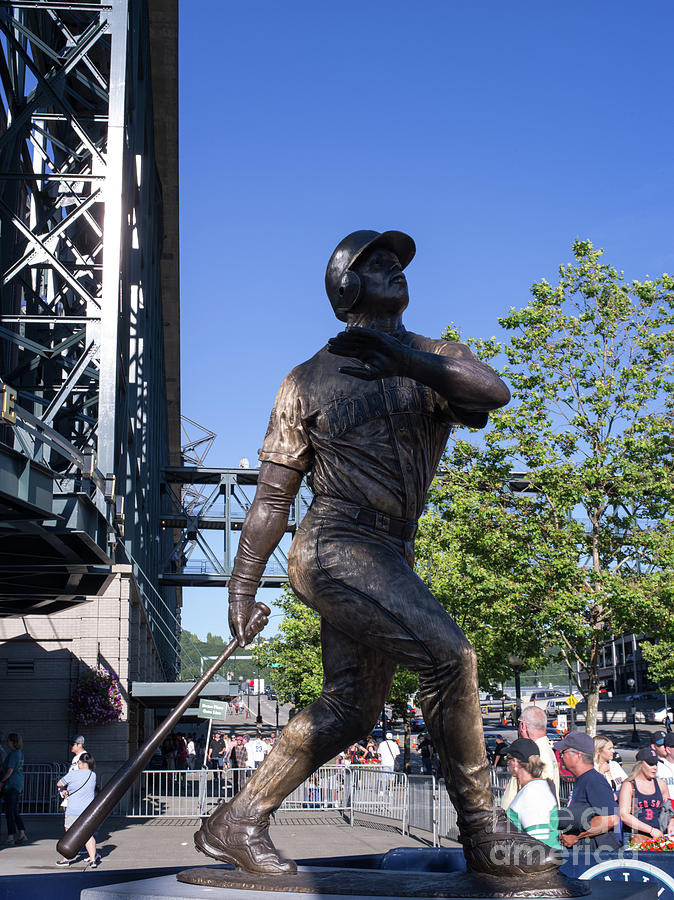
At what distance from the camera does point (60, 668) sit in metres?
20.4

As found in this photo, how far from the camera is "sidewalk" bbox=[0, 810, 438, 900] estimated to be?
39.9 ft

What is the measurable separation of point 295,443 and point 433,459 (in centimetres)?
62

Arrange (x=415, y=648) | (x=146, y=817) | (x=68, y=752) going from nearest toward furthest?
(x=415, y=648)
(x=146, y=817)
(x=68, y=752)

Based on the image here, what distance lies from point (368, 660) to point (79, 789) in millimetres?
9171

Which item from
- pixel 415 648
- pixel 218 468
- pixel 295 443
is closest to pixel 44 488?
pixel 295 443

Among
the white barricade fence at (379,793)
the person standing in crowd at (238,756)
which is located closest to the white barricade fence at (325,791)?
the white barricade fence at (379,793)

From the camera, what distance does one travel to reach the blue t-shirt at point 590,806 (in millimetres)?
6984

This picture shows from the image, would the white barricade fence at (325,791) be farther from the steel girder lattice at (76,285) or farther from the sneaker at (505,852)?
the sneaker at (505,852)

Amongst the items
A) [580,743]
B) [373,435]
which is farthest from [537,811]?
[373,435]

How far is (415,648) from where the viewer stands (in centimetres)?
372

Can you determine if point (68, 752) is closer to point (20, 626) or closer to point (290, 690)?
point (20, 626)

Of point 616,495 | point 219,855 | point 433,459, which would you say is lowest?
point 219,855

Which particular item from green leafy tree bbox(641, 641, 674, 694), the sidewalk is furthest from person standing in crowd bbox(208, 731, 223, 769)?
green leafy tree bbox(641, 641, 674, 694)

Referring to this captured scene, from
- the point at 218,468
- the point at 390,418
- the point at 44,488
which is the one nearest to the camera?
the point at 390,418
